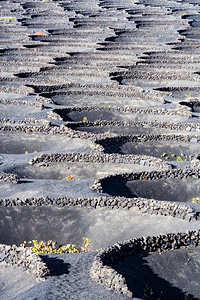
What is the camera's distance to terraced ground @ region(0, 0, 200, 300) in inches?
628

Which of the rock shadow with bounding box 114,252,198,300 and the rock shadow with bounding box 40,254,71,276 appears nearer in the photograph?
the rock shadow with bounding box 40,254,71,276

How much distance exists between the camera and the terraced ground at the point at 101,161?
52.4 ft

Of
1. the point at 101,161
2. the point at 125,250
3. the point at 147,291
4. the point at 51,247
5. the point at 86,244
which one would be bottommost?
the point at 51,247

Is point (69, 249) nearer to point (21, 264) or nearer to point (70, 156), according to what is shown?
point (21, 264)

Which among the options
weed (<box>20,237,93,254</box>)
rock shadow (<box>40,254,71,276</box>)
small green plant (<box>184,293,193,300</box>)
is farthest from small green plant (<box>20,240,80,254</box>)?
small green plant (<box>184,293,193,300</box>)

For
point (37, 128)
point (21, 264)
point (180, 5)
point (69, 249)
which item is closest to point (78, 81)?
point (37, 128)

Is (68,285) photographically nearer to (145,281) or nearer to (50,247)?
(145,281)

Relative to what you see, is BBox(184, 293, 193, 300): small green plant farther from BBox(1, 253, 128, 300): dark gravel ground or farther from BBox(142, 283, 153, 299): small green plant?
BBox(1, 253, 128, 300): dark gravel ground

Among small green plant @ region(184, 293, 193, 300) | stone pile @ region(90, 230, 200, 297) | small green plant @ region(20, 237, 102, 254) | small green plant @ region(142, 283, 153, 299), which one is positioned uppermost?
stone pile @ region(90, 230, 200, 297)

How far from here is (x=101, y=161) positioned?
26031mm

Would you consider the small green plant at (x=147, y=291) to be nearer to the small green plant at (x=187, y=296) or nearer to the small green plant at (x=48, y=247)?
the small green plant at (x=187, y=296)

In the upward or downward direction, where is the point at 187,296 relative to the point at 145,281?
downward

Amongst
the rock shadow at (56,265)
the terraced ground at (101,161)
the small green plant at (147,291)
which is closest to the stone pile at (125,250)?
the terraced ground at (101,161)

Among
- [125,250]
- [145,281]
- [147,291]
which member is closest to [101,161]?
[125,250]
